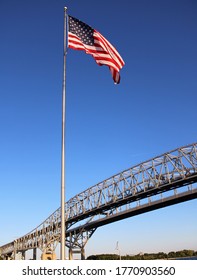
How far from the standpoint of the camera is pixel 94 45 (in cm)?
2056

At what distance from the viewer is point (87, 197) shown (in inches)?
3263

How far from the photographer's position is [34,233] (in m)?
116

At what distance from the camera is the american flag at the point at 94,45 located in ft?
66.6

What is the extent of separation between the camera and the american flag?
66.6ft

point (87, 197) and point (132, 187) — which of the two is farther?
point (87, 197)

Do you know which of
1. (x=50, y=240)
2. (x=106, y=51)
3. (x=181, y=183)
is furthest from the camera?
(x=50, y=240)
